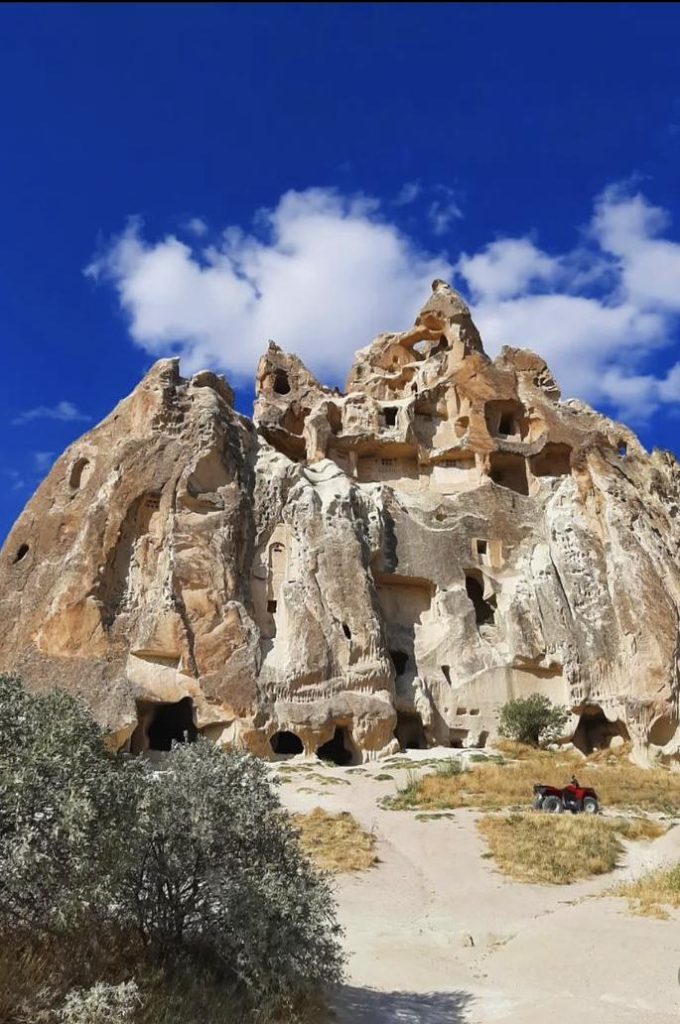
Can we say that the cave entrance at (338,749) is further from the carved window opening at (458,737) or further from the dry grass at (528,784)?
the dry grass at (528,784)

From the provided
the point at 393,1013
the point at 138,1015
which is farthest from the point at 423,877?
the point at 138,1015

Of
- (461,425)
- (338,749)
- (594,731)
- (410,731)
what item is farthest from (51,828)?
(461,425)

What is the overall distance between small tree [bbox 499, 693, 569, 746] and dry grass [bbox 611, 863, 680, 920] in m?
13.4

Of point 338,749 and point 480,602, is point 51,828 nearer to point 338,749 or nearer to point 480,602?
point 338,749

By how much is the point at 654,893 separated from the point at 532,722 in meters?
15.3

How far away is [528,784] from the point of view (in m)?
19.9

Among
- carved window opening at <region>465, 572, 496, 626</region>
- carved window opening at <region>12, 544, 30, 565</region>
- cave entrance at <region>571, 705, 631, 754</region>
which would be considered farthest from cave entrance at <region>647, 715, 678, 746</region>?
carved window opening at <region>12, 544, 30, 565</region>

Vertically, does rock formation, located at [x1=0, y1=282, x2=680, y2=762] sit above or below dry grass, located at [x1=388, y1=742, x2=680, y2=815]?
above

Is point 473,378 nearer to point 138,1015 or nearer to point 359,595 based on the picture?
point 359,595

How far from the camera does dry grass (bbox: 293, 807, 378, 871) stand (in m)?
14.0

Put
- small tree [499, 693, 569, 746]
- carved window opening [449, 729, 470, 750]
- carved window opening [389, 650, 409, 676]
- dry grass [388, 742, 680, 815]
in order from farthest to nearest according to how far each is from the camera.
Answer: carved window opening [389, 650, 409, 676]
carved window opening [449, 729, 470, 750]
small tree [499, 693, 569, 746]
dry grass [388, 742, 680, 815]

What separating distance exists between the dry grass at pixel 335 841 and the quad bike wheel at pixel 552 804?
3979 millimetres

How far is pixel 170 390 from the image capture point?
99.9 feet

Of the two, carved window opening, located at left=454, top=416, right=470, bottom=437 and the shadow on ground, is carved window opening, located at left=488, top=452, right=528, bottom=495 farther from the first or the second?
the shadow on ground
